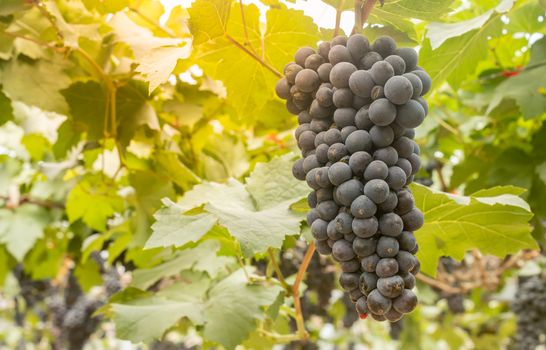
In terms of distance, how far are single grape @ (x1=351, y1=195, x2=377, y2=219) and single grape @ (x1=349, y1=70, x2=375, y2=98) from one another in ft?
0.48

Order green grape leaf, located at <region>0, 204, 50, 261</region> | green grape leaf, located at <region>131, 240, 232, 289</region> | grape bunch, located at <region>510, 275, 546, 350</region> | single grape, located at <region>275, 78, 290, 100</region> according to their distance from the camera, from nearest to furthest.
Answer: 1. single grape, located at <region>275, 78, 290, 100</region>
2. green grape leaf, located at <region>131, 240, 232, 289</region>
3. green grape leaf, located at <region>0, 204, 50, 261</region>
4. grape bunch, located at <region>510, 275, 546, 350</region>

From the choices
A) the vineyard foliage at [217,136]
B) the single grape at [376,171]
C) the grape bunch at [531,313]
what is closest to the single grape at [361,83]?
the single grape at [376,171]

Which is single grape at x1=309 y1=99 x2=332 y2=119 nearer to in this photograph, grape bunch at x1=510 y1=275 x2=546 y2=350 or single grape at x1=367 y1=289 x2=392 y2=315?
single grape at x1=367 y1=289 x2=392 y2=315

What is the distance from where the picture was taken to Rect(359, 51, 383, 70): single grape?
0.78 m

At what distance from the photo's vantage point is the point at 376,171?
71 centimetres

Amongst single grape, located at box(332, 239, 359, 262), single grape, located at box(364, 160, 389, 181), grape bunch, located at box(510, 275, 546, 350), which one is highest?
single grape, located at box(364, 160, 389, 181)

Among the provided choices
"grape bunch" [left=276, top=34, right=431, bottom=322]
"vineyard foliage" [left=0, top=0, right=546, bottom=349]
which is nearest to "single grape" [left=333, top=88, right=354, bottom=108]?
"grape bunch" [left=276, top=34, right=431, bottom=322]

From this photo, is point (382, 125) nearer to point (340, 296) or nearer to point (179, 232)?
point (179, 232)

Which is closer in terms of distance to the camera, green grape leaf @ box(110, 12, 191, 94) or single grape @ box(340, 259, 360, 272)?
single grape @ box(340, 259, 360, 272)

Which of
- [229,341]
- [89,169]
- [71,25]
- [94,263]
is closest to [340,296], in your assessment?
[94,263]

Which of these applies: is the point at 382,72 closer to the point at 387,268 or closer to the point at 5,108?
the point at 387,268

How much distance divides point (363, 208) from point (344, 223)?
0.04m

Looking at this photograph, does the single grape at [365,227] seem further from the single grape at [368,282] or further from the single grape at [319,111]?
the single grape at [319,111]

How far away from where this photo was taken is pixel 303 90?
2.70 feet
